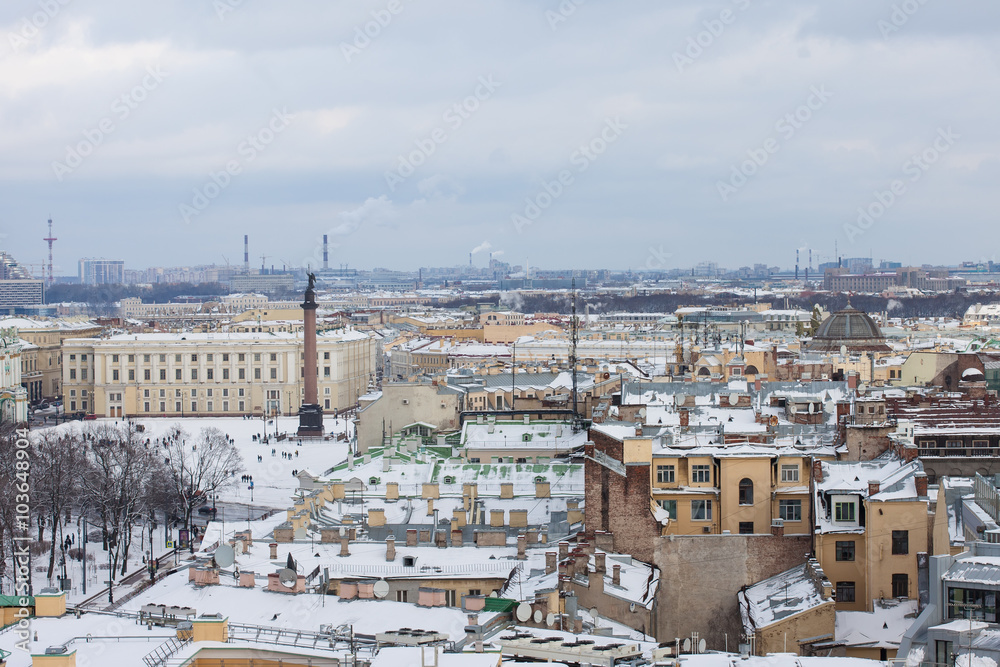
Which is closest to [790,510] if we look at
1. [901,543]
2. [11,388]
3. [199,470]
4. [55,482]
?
[901,543]

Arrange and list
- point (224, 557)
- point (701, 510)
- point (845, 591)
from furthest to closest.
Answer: point (701, 510) → point (224, 557) → point (845, 591)

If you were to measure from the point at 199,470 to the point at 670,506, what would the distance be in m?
24.7

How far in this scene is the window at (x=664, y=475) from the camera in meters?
27.8

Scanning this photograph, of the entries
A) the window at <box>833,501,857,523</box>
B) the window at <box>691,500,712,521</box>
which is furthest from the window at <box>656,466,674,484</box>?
the window at <box>833,501,857,523</box>

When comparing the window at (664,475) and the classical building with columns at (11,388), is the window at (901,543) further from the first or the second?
the classical building with columns at (11,388)

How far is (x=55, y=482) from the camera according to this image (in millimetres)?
41906

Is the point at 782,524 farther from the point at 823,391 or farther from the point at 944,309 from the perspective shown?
the point at 944,309

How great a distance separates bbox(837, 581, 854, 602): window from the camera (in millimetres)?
25344

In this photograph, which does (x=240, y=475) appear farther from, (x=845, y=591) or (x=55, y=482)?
(x=845, y=591)

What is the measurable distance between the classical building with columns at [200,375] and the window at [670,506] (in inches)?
2500

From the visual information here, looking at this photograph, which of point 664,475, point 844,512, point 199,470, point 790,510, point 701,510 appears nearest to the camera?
point 844,512

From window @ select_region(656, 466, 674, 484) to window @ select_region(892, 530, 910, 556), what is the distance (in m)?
4.50

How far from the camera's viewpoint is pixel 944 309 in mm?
181500

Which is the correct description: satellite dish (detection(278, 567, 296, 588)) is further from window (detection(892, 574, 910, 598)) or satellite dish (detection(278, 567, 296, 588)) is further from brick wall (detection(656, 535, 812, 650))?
window (detection(892, 574, 910, 598))
